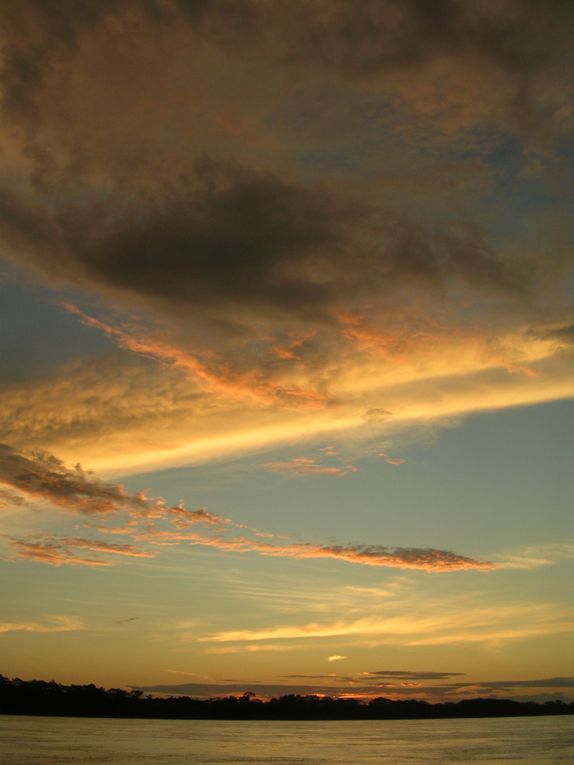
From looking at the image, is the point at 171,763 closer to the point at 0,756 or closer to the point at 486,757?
the point at 0,756

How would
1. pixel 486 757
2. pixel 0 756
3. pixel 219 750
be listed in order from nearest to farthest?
pixel 0 756, pixel 486 757, pixel 219 750

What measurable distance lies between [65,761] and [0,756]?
9.80 metres

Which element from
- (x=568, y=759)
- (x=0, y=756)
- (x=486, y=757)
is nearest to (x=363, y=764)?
(x=486, y=757)

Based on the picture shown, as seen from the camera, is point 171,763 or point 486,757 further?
point 486,757

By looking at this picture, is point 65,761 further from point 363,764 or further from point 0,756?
point 363,764

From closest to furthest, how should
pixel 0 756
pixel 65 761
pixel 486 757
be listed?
pixel 65 761, pixel 0 756, pixel 486 757

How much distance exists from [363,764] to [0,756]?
39.1 m

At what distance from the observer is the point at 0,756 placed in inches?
2985

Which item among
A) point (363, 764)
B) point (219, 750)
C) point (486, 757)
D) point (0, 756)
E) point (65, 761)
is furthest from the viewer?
point (219, 750)

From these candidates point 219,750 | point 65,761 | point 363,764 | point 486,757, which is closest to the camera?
point 65,761

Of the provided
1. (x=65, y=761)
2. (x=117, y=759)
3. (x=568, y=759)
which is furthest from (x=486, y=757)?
(x=65, y=761)

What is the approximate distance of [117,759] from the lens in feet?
258

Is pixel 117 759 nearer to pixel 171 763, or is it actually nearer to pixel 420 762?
pixel 171 763

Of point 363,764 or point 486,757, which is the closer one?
point 363,764
